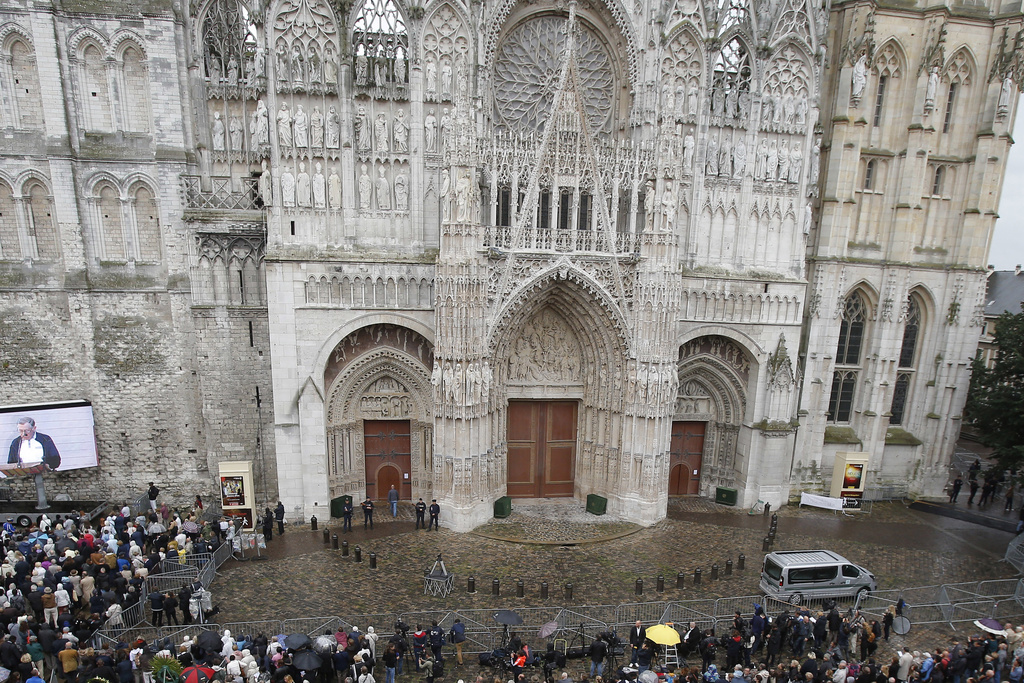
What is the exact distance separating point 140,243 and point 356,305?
8980 millimetres

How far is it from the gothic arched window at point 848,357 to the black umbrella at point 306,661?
2435cm

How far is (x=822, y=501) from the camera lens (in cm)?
2434

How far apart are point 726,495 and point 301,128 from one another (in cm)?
2362

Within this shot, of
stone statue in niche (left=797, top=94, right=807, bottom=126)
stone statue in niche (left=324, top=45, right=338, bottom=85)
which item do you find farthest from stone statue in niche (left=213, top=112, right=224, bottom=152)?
stone statue in niche (left=797, top=94, right=807, bottom=126)

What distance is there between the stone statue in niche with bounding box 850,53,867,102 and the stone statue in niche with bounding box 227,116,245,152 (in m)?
25.9

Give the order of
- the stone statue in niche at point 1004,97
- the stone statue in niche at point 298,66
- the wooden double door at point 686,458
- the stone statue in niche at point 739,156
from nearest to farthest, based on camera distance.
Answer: the stone statue in niche at point 298,66 < the stone statue in niche at point 739,156 < the stone statue in niche at point 1004,97 < the wooden double door at point 686,458

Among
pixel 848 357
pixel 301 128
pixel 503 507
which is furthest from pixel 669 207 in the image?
pixel 301 128

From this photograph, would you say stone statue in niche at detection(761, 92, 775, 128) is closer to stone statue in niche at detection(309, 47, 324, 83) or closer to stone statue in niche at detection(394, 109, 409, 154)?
stone statue in niche at detection(394, 109, 409, 154)

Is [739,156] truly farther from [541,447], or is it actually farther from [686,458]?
[541,447]

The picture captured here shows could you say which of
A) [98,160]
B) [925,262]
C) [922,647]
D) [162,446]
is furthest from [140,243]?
[925,262]

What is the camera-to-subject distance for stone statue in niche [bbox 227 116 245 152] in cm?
2134

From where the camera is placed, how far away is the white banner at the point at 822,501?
24125 mm

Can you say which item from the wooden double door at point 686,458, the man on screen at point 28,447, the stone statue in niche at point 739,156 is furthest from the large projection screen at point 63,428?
the stone statue in niche at point 739,156

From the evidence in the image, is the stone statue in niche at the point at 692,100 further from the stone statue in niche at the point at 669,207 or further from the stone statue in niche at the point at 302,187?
the stone statue in niche at the point at 302,187
